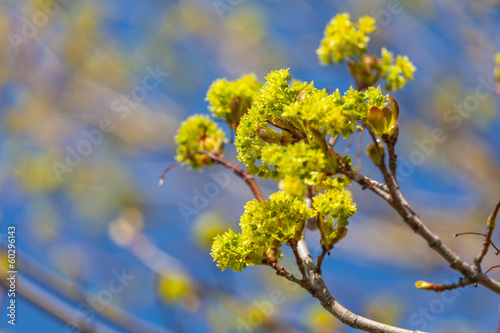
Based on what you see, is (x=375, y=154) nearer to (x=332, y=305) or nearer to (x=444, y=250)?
(x=444, y=250)

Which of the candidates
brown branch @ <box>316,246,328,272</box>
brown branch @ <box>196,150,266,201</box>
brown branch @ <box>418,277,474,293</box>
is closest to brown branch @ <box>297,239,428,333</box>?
brown branch @ <box>316,246,328,272</box>

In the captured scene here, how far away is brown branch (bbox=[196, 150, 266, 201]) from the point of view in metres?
2.14

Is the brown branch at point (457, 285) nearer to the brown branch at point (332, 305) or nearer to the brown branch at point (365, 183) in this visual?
the brown branch at point (332, 305)

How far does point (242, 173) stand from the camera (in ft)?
7.23

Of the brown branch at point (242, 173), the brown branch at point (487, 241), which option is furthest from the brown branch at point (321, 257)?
the brown branch at point (487, 241)

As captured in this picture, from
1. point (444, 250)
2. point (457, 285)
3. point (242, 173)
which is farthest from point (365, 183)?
point (242, 173)

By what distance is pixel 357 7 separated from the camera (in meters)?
6.18

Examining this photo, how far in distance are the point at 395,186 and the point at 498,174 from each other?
487 cm

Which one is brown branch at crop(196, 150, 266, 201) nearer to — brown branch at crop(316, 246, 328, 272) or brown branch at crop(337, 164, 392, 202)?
brown branch at crop(316, 246, 328, 272)

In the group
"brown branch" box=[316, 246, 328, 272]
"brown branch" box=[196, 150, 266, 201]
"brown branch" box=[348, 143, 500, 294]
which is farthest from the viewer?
"brown branch" box=[196, 150, 266, 201]

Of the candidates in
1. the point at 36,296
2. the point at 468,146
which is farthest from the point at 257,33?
the point at 36,296

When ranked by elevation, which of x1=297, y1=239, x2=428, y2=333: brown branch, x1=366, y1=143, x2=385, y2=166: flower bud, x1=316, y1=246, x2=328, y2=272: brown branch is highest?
x1=366, y1=143, x2=385, y2=166: flower bud

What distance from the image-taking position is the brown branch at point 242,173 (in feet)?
7.02

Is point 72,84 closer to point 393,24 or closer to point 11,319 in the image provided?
point 11,319
